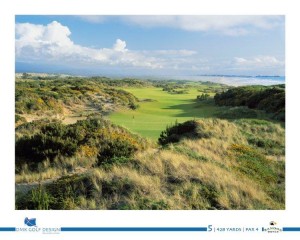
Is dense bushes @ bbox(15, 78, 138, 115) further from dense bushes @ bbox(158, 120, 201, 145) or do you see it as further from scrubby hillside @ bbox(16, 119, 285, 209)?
scrubby hillside @ bbox(16, 119, 285, 209)

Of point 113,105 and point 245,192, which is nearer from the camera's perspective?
point 245,192

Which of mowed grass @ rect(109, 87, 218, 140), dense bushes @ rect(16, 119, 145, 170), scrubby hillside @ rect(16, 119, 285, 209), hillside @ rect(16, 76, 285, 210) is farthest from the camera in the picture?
mowed grass @ rect(109, 87, 218, 140)

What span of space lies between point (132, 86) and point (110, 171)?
23.1m

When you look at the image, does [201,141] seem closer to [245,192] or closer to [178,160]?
[178,160]

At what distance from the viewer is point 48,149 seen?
11.9m

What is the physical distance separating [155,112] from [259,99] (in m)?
12.0

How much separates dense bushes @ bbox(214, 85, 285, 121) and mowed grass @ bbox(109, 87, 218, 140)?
3804mm

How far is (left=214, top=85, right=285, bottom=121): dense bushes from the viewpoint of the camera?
28312 mm

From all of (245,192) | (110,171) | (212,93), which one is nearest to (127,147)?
(110,171)
